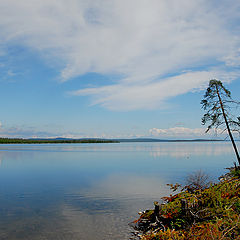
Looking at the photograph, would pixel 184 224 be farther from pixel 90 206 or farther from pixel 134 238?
pixel 90 206

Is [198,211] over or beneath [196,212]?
over

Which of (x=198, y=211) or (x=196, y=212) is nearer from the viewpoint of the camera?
(x=198, y=211)

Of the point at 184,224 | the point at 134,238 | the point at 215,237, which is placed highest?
the point at 215,237

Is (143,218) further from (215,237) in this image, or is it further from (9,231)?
(9,231)

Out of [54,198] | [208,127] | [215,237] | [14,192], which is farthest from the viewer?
[208,127]

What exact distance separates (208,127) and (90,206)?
54.4 feet

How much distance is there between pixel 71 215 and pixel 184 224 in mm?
6674

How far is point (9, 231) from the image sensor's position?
34.6ft

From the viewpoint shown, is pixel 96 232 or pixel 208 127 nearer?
pixel 96 232

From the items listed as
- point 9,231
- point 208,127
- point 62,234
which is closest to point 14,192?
point 9,231

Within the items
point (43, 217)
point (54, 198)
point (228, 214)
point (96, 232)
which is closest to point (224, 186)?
point (228, 214)

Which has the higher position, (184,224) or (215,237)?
(215,237)

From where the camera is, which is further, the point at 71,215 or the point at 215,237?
the point at 71,215

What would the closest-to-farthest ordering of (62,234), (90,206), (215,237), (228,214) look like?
1. (215,237)
2. (228,214)
3. (62,234)
4. (90,206)
